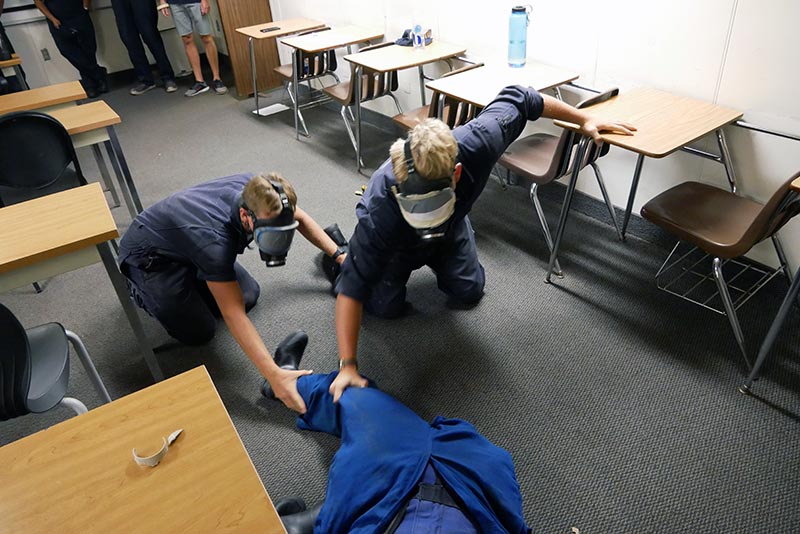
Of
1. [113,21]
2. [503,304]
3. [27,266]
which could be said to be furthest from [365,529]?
[113,21]

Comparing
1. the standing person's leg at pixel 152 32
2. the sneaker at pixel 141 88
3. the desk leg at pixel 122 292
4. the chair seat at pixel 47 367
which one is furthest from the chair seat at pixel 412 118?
the sneaker at pixel 141 88

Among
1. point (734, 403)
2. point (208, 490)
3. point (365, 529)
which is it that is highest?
point (208, 490)

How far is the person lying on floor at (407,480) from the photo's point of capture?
3.85 feet

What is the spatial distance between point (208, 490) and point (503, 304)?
1.69m

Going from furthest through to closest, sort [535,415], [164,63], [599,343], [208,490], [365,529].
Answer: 1. [164,63]
2. [599,343]
3. [535,415]
4. [365,529]
5. [208,490]

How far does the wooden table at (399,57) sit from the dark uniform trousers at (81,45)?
329 centimetres

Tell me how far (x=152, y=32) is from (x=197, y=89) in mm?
648

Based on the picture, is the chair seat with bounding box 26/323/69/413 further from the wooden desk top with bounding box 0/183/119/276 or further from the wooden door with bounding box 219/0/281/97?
the wooden door with bounding box 219/0/281/97

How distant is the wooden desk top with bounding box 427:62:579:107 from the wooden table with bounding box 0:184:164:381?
1.66 meters

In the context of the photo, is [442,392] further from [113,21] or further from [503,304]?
[113,21]

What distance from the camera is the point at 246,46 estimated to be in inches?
194

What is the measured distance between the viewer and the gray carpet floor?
5.41 ft

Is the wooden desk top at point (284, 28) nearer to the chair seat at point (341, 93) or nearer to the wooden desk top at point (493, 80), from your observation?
the chair seat at point (341, 93)

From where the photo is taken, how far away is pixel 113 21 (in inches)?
216
